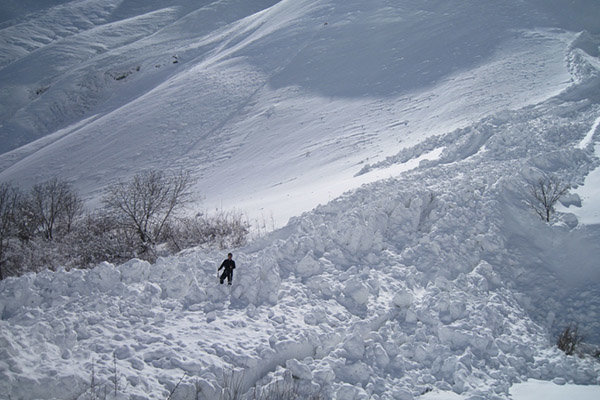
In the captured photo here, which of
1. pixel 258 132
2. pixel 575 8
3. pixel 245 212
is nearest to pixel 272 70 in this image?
pixel 258 132

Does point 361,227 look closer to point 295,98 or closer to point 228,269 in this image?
point 228,269

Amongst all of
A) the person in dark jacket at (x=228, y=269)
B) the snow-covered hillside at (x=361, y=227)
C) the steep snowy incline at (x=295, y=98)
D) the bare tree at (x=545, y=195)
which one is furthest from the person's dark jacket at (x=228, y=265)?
the bare tree at (x=545, y=195)

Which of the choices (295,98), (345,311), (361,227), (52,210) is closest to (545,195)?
(361,227)

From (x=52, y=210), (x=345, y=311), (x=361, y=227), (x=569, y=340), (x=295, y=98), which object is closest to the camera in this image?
(x=569, y=340)

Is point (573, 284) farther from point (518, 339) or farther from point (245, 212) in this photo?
point (245, 212)

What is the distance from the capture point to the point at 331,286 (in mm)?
6742

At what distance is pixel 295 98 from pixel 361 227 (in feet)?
62.6

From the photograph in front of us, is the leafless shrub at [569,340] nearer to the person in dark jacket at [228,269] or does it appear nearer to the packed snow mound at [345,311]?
the packed snow mound at [345,311]

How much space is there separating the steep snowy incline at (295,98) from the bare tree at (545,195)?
4938 millimetres

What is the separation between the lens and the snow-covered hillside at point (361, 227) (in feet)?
16.6

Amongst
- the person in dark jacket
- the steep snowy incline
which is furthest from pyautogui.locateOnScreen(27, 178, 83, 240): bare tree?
→ the person in dark jacket

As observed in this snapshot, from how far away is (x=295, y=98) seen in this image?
25797 mm

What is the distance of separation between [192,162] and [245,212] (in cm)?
988

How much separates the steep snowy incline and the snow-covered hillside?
0.18m
